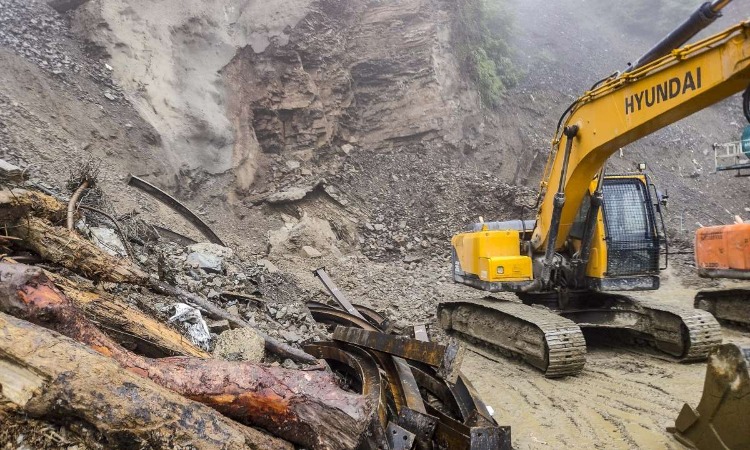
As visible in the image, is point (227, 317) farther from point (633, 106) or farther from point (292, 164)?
point (292, 164)

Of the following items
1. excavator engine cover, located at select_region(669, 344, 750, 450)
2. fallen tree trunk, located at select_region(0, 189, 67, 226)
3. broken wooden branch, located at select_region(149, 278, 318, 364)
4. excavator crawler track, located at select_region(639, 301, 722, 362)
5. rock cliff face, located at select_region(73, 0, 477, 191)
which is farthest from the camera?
rock cliff face, located at select_region(73, 0, 477, 191)

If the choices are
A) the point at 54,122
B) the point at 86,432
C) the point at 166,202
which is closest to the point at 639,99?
the point at 86,432

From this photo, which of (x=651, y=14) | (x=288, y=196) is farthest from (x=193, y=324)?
(x=651, y=14)

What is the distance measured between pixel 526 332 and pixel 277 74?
428 inches

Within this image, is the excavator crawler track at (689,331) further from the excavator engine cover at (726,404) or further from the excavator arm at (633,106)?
the excavator engine cover at (726,404)

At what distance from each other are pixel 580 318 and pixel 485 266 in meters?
1.35

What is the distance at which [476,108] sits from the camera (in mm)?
16203

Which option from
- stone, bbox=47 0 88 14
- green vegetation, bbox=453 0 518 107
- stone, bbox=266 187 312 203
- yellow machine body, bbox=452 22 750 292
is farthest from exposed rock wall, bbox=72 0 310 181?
yellow machine body, bbox=452 22 750 292

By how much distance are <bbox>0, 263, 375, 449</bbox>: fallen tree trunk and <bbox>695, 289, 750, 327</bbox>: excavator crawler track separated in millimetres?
7312

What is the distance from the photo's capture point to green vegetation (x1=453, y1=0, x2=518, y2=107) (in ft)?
54.7

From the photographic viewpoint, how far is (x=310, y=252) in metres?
10.8

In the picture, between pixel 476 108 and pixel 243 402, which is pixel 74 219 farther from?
pixel 476 108

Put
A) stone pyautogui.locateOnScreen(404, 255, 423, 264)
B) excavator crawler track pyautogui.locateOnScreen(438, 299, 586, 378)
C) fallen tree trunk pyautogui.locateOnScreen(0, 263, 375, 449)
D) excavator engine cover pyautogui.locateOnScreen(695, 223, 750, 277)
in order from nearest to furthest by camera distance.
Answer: fallen tree trunk pyautogui.locateOnScreen(0, 263, 375, 449)
excavator crawler track pyautogui.locateOnScreen(438, 299, 586, 378)
excavator engine cover pyautogui.locateOnScreen(695, 223, 750, 277)
stone pyautogui.locateOnScreen(404, 255, 423, 264)

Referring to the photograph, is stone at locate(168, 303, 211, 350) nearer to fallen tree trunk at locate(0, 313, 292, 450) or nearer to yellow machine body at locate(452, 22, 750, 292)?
fallen tree trunk at locate(0, 313, 292, 450)
